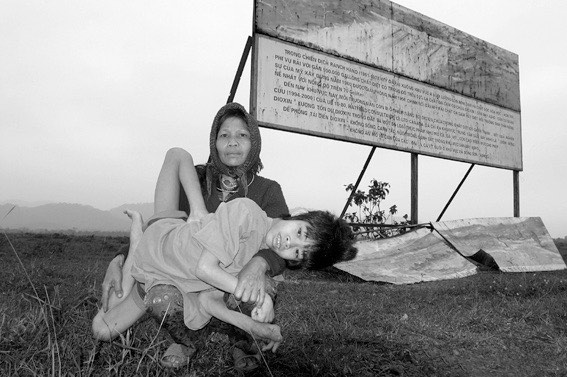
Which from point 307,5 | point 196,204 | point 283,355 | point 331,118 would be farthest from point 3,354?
point 307,5

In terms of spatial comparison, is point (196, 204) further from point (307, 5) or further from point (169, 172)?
point (307, 5)

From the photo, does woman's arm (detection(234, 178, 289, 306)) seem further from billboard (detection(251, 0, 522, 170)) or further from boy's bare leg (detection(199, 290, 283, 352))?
billboard (detection(251, 0, 522, 170))

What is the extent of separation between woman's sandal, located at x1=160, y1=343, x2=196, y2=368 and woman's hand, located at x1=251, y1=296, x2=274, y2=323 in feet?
1.45

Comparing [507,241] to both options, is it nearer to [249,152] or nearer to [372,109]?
[372,109]

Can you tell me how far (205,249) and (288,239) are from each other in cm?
41

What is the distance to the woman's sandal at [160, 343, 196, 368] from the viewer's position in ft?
6.48

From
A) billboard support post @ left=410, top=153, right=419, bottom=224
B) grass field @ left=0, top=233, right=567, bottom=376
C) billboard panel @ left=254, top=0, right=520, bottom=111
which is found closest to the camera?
grass field @ left=0, top=233, right=567, bottom=376

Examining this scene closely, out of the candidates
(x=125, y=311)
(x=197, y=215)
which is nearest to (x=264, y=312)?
(x=197, y=215)

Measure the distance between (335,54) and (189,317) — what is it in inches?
201

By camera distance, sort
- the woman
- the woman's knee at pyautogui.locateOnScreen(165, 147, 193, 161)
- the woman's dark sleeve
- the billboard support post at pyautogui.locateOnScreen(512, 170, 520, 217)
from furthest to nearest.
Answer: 1. the billboard support post at pyautogui.locateOnScreen(512, 170, 520, 217)
2. the woman's dark sleeve
3. the woman's knee at pyautogui.locateOnScreen(165, 147, 193, 161)
4. the woman

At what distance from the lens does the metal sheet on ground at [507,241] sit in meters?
6.94

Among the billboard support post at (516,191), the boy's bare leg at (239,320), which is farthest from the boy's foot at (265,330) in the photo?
the billboard support post at (516,191)

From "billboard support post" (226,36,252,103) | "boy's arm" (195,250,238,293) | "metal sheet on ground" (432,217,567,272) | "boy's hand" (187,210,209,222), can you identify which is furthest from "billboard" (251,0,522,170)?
"boy's arm" (195,250,238,293)

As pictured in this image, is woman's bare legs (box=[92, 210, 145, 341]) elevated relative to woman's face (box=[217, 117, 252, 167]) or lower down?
lower down
